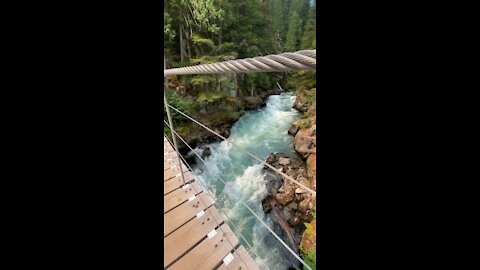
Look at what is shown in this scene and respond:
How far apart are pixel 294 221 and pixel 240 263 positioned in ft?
9.78

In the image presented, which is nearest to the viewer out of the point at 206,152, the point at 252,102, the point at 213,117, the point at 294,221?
the point at 294,221

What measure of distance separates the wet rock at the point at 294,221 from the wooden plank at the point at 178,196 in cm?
270

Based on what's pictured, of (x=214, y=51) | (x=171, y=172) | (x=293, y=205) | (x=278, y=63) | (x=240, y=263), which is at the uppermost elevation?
(x=214, y=51)

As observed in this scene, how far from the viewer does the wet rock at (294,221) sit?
140 inches

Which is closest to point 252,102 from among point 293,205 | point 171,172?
point 293,205

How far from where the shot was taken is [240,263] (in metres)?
0.87

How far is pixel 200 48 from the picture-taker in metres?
7.98

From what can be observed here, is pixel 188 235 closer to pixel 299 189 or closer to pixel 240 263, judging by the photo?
pixel 240 263

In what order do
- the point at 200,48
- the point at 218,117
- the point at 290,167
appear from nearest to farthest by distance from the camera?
1. the point at 290,167
2. the point at 218,117
3. the point at 200,48

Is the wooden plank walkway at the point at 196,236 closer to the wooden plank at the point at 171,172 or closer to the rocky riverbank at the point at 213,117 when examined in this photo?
the wooden plank at the point at 171,172

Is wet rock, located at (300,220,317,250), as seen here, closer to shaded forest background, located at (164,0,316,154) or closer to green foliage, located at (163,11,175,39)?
shaded forest background, located at (164,0,316,154)
